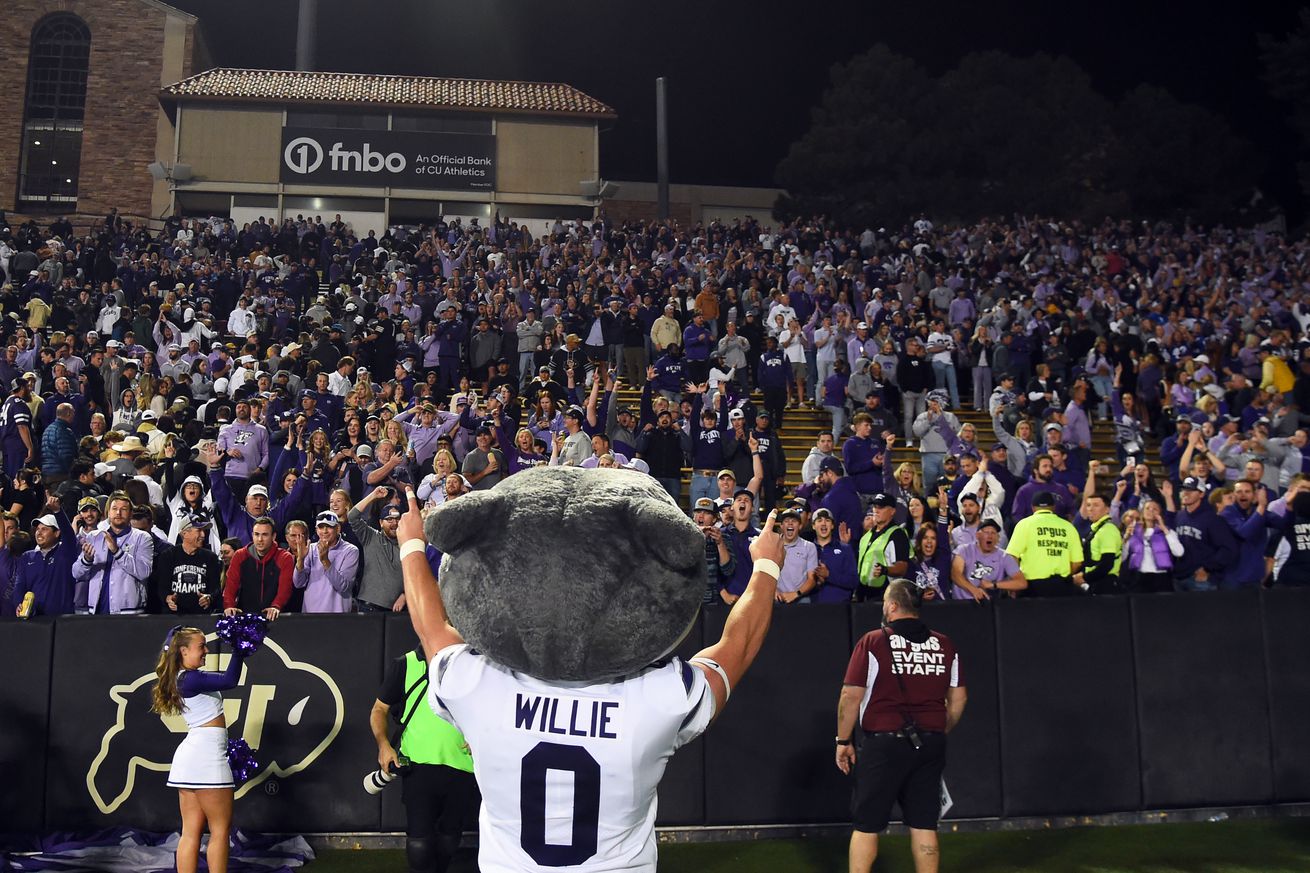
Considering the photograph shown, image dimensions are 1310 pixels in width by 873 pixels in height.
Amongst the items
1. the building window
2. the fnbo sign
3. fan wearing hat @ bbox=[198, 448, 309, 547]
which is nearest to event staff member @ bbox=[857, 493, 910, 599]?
fan wearing hat @ bbox=[198, 448, 309, 547]

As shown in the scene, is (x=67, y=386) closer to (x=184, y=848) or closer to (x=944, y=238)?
(x=184, y=848)

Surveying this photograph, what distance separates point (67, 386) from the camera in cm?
1506

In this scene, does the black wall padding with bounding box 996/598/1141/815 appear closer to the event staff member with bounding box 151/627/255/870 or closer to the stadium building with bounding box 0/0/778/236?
the event staff member with bounding box 151/627/255/870

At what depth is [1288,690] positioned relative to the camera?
27.5ft

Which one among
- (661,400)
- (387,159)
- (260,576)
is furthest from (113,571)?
(387,159)

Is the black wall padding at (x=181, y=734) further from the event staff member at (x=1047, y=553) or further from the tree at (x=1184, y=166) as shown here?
the tree at (x=1184, y=166)

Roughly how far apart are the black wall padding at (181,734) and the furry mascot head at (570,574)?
555cm

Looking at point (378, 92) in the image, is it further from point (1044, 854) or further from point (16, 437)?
point (1044, 854)

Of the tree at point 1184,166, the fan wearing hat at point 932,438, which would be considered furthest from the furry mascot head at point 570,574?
the tree at point 1184,166

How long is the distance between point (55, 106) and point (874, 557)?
1497 inches

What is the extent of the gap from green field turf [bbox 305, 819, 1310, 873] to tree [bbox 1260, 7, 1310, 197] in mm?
43028

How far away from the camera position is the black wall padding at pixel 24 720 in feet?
25.4

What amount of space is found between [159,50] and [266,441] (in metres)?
30.3

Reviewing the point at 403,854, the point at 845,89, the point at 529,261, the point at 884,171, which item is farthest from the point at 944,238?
the point at 403,854
